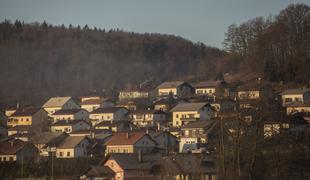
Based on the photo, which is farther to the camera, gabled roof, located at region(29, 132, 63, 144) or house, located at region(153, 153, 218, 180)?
gabled roof, located at region(29, 132, 63, 144)

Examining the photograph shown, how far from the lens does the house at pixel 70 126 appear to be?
59.8 meters

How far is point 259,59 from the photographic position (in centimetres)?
6588

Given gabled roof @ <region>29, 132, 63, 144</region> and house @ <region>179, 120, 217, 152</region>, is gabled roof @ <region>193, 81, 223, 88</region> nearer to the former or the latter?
house @ <region>179, 120, 217, 152</region>

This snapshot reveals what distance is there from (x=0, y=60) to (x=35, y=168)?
63.8m

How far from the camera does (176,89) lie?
69000 mm

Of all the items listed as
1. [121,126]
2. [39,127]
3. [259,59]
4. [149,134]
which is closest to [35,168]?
[149,134]

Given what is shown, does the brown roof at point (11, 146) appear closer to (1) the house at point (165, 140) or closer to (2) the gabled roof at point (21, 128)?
(1) the house at point (165, 140)

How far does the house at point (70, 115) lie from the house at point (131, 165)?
2364 cm

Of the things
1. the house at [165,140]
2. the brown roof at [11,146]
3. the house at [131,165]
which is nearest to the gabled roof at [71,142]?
the brown roof at [11,146]

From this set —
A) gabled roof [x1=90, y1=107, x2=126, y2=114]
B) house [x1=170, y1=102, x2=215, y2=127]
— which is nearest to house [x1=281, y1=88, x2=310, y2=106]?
house [x1=170, y1=102, x2=215, y2=127]

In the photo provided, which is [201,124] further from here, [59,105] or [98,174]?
[59,105]

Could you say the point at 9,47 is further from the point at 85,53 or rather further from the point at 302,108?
the point at 302,108

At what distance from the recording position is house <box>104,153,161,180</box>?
3962 centimetres

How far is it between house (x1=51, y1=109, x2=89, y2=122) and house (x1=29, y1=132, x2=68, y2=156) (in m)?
8.68
